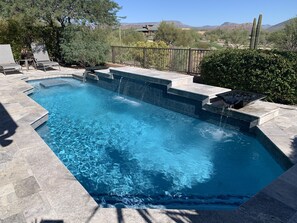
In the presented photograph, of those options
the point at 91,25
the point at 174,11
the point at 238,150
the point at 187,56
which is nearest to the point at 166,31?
the point at 174,11

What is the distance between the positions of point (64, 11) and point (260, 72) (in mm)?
8341

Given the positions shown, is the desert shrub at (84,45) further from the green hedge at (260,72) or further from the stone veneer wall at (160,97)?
the green hedge at (260,72)

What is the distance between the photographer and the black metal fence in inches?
332

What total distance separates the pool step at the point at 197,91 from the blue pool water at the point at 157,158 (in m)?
0.55

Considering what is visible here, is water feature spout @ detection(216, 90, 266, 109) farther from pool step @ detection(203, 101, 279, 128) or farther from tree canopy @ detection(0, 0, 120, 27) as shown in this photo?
tree canopy @ detection(0, 0, 120, 27)

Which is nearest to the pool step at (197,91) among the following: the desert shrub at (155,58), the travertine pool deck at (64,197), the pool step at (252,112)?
the pool step at (252,112)

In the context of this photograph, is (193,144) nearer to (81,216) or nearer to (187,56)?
(81,216)

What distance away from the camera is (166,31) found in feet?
120

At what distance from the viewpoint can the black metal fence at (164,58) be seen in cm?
844

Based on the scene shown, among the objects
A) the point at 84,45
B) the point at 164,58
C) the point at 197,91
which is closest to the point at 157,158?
the point at 197,91

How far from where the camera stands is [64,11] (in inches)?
390

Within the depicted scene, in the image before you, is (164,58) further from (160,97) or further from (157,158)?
(157,158)

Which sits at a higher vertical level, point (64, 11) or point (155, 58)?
point (64, 11)

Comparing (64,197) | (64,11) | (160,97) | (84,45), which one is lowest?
(160,97)
